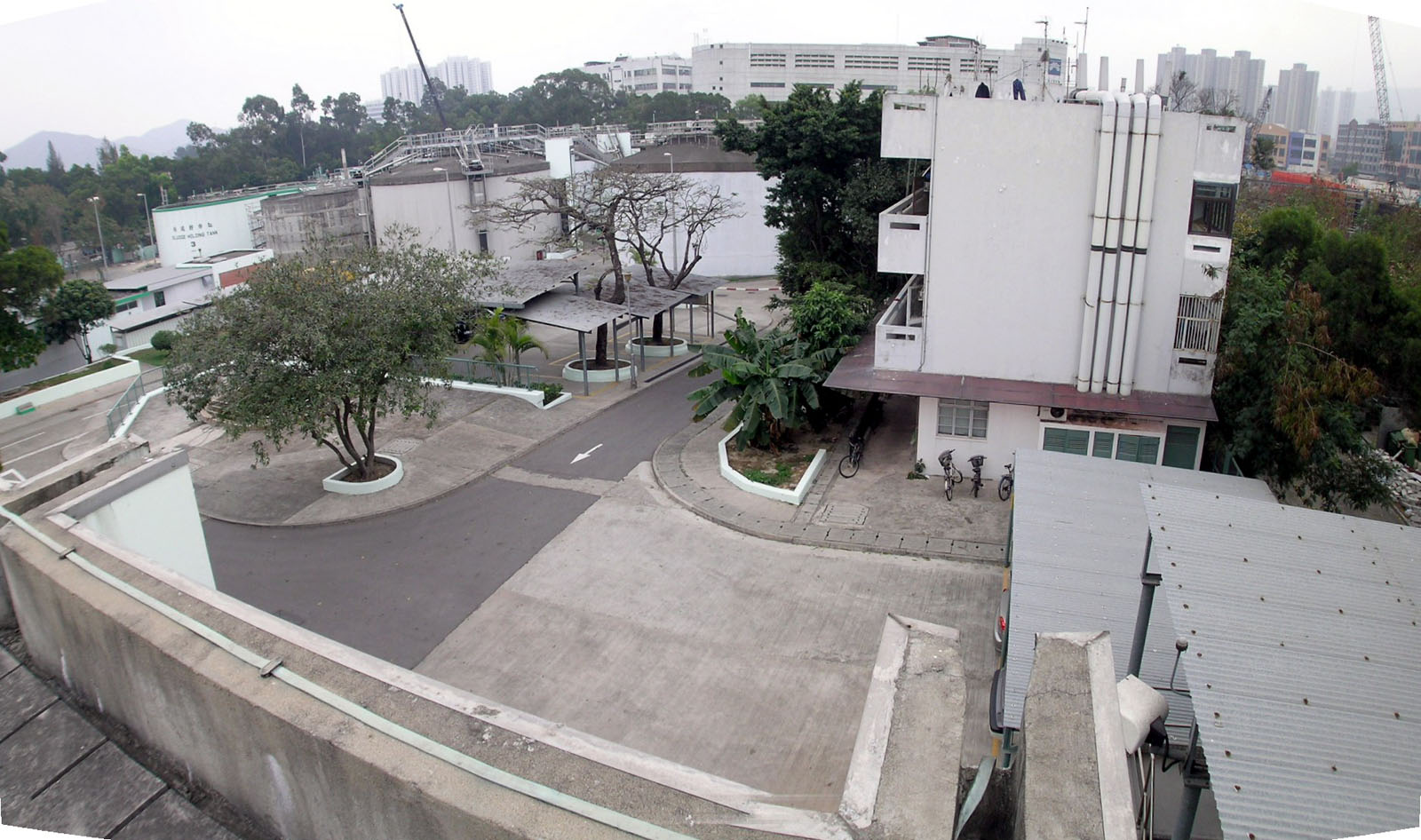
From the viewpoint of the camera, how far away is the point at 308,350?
17391mm

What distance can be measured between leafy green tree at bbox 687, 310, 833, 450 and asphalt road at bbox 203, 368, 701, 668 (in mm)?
2369

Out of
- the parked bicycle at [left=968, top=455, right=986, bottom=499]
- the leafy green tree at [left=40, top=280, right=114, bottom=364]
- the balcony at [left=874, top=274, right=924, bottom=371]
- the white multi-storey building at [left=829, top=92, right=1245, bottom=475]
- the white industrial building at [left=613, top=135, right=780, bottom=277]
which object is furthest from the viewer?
the white industrial building at [left=613, top=135, right=780, bottom=277]

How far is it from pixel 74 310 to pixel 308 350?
32099mm

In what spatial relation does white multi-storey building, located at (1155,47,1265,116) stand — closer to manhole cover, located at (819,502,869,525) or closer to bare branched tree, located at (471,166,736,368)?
bare branched tree, located at (471,166,736,368)

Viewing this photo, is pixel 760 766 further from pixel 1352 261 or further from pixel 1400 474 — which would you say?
pixel 1400 474

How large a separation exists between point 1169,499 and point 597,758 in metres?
5.42

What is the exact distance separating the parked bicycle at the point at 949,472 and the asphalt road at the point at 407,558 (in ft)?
21.7

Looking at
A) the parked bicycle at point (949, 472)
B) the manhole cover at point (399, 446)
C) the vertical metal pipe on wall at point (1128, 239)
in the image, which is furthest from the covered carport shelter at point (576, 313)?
the vertical metal pipe on wall at point (1128, 239)

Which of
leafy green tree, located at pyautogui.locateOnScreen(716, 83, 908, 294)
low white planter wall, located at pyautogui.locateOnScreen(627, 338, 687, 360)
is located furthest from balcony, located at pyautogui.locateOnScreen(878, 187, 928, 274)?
low white planter wall, located at pyautogui.locateOnScreen(627, 338, 687, 360)

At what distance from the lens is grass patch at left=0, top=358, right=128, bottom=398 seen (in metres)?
37.2

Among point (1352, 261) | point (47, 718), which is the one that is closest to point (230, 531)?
point (47, 718)

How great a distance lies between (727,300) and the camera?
1599 inches

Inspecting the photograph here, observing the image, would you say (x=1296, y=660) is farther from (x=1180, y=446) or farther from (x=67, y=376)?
(x=67, y=376)

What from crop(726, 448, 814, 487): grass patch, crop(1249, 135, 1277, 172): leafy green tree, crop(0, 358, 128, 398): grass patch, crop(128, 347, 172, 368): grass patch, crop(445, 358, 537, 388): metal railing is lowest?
crop(128, 347, 172, 368): grass patch
